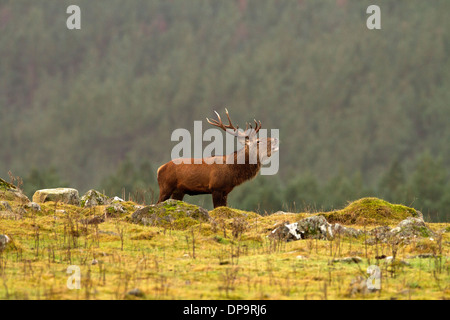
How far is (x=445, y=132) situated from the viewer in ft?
541

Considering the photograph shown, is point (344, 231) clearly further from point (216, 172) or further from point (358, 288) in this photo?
point (216, 172)

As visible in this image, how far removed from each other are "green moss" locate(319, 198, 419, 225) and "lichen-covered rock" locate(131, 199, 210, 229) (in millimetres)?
3365

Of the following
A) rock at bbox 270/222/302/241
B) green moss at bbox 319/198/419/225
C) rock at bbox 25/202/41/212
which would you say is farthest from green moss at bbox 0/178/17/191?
green moss at bbox 319/198/419/225

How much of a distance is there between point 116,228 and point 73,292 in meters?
4.80

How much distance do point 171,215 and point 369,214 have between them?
191 inches

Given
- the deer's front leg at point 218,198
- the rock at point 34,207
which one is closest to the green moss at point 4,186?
the rock at point 34,207

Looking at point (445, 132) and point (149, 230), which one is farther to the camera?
point (445, 132)

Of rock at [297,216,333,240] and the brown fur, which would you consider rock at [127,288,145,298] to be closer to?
rock at [297,216,333,240]

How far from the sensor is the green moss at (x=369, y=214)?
16562 mm

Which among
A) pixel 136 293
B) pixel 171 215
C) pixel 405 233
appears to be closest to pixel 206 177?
pixel 171 215

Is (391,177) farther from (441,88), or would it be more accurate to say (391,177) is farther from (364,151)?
(441,88)

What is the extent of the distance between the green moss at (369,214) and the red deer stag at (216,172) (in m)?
4.81

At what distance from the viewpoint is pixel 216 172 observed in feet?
69.3
